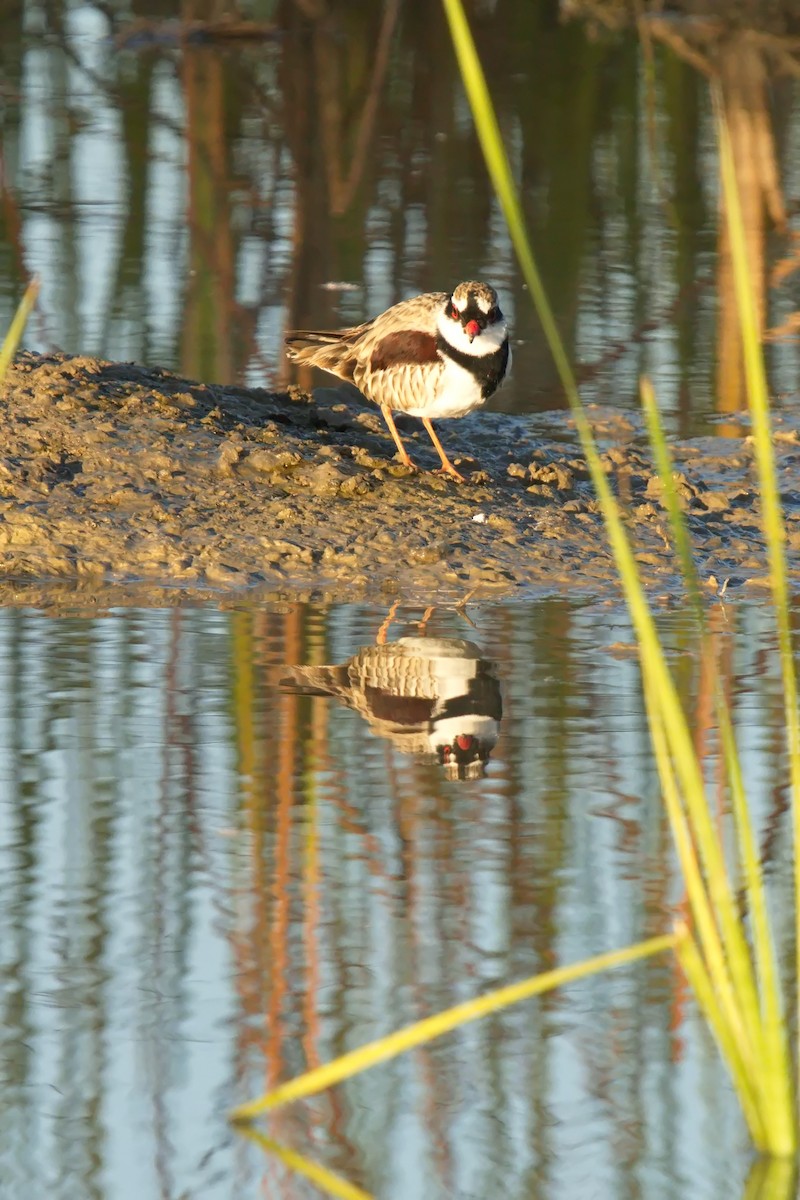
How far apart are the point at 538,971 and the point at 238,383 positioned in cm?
498

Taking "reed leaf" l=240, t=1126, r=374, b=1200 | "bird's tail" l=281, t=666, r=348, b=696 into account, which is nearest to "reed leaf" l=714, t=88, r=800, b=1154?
"reed leaf" l=240, t=1126, r=374, b=1200

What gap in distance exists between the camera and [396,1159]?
2.91 meters

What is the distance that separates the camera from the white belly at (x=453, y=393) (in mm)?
6660

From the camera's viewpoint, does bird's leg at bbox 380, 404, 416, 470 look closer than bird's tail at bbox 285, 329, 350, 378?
Yes

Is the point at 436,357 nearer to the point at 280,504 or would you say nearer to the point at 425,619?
the point at 280,504

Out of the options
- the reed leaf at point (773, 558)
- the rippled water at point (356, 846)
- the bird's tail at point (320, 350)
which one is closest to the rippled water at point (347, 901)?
the rippled water at point (356, 846)

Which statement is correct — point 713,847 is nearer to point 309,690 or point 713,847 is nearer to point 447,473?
point 309,690

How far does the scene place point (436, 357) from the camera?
22.1 ft

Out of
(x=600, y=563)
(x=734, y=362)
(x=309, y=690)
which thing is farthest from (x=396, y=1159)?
(x=734, y=362)

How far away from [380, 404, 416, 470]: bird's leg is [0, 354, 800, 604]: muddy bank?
0.07 meters

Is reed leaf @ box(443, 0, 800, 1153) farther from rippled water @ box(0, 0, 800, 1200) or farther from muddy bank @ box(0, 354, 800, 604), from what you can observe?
muddy bank @ box(0, 354, 800, 604)

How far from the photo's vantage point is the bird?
665cm

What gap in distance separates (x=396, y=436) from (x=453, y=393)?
39 centimetres

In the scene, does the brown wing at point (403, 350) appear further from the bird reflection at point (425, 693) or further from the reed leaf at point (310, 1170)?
the reed leaf at point (310, 1170)
